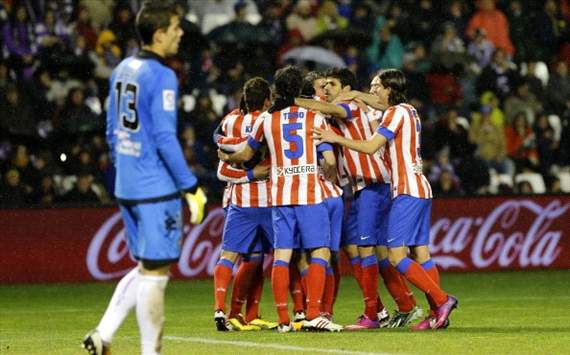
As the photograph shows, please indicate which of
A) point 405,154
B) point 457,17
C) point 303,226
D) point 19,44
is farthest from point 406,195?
point 457,17

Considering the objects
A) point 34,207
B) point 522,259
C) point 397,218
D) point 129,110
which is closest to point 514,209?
point 522,259

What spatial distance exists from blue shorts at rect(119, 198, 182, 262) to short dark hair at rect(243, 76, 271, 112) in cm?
403

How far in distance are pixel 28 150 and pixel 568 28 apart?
9.88m

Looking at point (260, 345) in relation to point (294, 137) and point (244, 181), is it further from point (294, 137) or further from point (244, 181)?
point (244, 181)

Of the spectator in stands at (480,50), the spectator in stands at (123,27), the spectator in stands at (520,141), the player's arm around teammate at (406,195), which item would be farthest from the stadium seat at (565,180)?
the player's arm around teammate at (406,195)

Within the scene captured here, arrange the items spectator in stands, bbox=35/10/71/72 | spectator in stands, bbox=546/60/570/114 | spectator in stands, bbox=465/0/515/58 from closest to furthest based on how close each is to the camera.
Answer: spectator in stands, bbox=35/10/71/72 < spectator in stands, bbox=546/60/570/114 < spectator in stands, bbox=465/0/515/58

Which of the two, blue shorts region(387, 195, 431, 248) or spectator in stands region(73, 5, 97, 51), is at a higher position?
spectator in stands region(73, 5, 97, 51)

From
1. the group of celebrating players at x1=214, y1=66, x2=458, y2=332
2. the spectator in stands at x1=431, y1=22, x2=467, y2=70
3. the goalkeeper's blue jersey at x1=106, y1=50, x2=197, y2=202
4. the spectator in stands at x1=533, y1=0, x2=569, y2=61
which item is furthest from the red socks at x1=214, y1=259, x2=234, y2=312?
the spectator in stands at x1=533, y1=0, x2=569, y2=61

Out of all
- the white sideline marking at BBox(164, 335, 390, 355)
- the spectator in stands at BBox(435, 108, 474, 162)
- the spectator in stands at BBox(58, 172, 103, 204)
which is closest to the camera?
the white sideline marking at BBox(164, 335, 390, 355)

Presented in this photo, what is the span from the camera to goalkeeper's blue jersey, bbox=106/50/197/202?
8.11 m

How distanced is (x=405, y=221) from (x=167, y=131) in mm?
4033

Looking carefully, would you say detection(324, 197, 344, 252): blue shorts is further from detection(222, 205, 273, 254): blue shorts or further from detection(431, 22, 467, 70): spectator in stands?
detection(431, 22, 467, 70): spectator in stands

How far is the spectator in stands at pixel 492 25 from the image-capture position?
23453 millimetres

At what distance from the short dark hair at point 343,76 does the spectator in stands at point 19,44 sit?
9.47 m
